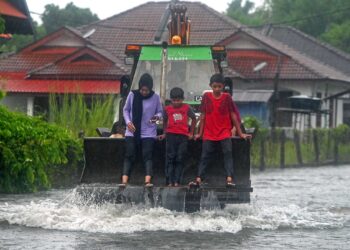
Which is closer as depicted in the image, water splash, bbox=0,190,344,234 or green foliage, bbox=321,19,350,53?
water splash, bbox=0,190,344,234

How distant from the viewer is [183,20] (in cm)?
1761

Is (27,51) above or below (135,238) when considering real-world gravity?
above

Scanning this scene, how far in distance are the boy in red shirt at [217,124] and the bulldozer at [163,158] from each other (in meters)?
0.29

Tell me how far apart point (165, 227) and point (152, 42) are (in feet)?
104

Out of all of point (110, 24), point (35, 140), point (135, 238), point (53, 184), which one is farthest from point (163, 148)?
point (110, 24)

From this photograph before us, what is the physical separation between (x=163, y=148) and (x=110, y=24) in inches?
1464

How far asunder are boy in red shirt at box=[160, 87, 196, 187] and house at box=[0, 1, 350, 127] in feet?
68.8

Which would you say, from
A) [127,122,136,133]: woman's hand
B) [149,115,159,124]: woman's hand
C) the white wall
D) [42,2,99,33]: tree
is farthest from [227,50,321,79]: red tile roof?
[42,2,99,33]: tree

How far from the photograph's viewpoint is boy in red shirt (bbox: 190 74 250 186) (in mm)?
14359

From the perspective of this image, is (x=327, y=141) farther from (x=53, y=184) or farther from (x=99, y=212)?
(x=99, y=212)

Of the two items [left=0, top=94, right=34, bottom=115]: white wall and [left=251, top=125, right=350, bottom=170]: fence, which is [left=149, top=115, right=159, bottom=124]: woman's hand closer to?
[left=251, top=125, right=350, bottom=170]: fence

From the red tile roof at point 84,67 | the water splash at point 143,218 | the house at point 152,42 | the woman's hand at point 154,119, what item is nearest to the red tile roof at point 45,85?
the house at point 152,42

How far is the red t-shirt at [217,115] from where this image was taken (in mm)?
14352

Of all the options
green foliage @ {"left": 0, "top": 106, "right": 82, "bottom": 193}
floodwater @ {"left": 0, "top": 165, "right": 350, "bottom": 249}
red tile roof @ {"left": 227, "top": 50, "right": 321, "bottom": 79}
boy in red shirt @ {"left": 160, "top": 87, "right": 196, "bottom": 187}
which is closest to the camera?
floodwater @ {"left": 0, "top": 165, "right": 350, "bottom": 249}
